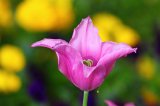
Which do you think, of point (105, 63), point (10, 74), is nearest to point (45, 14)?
point (10, 74)

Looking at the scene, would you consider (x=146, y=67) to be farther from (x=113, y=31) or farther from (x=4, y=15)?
(x=4, y=15)

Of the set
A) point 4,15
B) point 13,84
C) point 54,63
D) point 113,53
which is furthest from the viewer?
point 4,15

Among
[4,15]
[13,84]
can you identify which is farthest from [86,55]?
[4,15]

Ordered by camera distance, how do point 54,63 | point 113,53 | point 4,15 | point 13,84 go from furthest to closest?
1. point 4,15
2. point 54,63
3. point 13,84
4. point 113,53

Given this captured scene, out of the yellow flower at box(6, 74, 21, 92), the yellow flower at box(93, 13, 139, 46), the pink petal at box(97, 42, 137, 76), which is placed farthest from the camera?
the yellow flower at box(93, 13, 139, 46)

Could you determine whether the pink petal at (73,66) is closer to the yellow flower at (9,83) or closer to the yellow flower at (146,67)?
the yellow flower at (9,83)

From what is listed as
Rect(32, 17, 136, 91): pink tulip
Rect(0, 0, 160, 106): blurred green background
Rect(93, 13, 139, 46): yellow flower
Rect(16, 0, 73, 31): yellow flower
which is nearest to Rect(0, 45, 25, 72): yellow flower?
Rect(0, 0, 160, 106): blurred green background

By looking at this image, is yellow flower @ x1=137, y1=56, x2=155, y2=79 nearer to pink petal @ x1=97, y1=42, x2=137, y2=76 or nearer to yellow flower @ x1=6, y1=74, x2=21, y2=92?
yellow flower @ x1=6, y1=74, x2=21, y2=92

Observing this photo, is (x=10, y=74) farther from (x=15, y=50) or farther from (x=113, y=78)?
(x=113, y=78)
